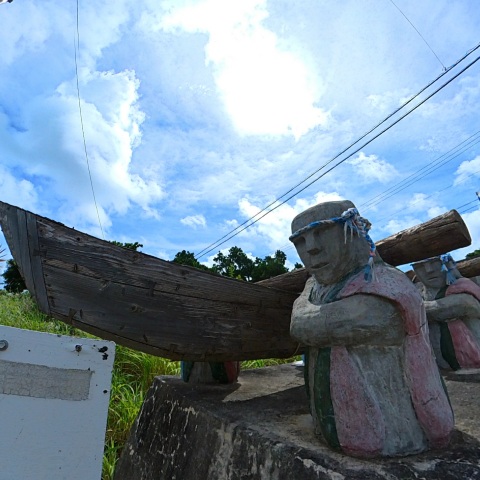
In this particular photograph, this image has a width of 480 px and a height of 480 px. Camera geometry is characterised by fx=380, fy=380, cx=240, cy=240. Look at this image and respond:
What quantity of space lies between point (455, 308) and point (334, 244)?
223cm

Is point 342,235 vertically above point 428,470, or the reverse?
point 342,235

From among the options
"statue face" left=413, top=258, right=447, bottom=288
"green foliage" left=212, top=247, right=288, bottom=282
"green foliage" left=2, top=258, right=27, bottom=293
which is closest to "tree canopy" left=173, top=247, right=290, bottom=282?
"green foliage" left=212, top=247, right=288, bottom=282

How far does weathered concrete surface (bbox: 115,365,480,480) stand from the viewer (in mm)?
1458

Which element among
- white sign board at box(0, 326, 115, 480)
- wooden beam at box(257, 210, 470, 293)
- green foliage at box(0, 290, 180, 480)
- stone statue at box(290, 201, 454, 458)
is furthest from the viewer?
green foliage at box(0, 290, 180, 480)

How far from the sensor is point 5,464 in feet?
3.82

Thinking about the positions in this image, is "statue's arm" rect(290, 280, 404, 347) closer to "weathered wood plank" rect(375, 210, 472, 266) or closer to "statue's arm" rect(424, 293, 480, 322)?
"weathered wood plank" rect(375, 210, 472, 266)

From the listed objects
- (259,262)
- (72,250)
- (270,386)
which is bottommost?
(270,386)

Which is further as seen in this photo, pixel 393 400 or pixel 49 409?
pixel 393 400

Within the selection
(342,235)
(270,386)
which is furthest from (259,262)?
(342,235)

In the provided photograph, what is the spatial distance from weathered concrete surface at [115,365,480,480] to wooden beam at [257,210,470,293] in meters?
0.92

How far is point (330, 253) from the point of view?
6.17 ft

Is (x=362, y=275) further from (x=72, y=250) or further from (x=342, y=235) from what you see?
(x=72, y=250)

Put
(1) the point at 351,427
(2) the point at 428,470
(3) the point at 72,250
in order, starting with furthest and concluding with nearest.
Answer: (3) the point at 72,250 → (1) the point at 351,427 → (2) the point at 428,470

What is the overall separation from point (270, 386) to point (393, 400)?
4.67ft
